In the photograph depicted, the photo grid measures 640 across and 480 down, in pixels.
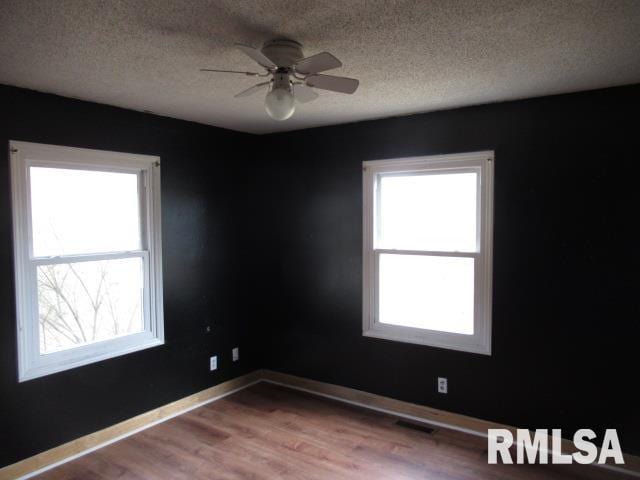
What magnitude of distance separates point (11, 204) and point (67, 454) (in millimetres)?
1690

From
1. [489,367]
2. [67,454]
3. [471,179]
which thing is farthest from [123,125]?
[489,367]

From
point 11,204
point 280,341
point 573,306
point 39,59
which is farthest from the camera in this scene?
point 280,341

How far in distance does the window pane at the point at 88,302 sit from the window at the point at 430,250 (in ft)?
6.27

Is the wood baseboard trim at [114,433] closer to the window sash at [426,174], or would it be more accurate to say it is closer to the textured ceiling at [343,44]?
the window sash at [426,174]

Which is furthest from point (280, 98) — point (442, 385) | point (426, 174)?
point (442, 385)

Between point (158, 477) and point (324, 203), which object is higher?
point (324, 203)

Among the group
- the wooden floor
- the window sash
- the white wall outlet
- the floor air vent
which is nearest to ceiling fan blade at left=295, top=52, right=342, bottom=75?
the window sash

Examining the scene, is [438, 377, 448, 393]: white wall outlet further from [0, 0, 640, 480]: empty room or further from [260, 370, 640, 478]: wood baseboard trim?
[260, 370, 640, 478]: wood baseboard trim

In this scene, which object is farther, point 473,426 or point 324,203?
point 324,203

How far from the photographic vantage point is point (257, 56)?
1.82 metres

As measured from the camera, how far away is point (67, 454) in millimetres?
3041

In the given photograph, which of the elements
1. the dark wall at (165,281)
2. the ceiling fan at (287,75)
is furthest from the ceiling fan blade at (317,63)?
the dark wall at (165,281)

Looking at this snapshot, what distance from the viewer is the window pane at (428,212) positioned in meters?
3.46

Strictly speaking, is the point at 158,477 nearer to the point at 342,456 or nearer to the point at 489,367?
the point at 342,456
